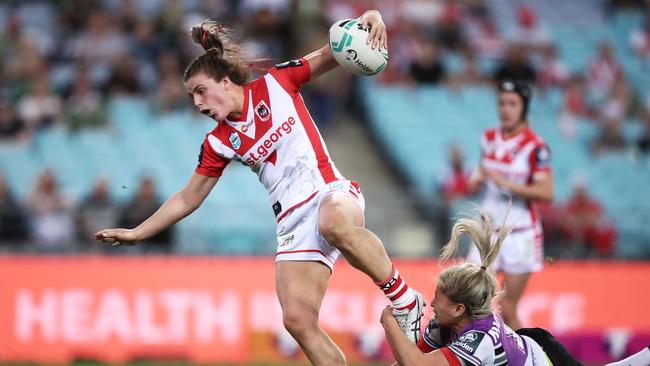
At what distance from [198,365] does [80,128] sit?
5.80 meters

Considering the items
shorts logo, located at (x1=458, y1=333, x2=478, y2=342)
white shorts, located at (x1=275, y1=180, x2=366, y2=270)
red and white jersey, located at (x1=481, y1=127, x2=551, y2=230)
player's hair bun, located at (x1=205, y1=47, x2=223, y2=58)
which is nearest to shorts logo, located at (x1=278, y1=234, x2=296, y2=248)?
white shorts, located at (x1=275, y1=180, x2=366, y2=270)

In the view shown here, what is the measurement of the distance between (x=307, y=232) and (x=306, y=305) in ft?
→ 1.52

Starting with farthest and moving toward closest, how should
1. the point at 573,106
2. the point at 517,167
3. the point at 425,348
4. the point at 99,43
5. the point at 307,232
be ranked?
the point at 573,106 → the point at 99,43 → the point at 517,167 → the point at 307,232 → the point at 425,348

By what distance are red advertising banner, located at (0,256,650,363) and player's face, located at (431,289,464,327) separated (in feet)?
18.4

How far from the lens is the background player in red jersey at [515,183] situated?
9258mm

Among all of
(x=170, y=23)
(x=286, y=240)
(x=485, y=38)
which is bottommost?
(x=286, y=240)

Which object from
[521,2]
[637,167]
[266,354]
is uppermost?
[521,2]

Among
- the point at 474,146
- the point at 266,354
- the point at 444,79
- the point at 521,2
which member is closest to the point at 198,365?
the point at 266,354

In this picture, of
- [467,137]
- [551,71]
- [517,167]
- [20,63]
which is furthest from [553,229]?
[20,63]

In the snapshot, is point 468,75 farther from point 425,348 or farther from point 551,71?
point 425,348

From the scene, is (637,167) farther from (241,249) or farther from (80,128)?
(80,128)

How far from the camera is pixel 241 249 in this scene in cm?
1402

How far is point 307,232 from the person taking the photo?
675 centimetres

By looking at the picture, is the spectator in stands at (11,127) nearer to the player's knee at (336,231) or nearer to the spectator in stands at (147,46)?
the spectator in stands at (147,46)
